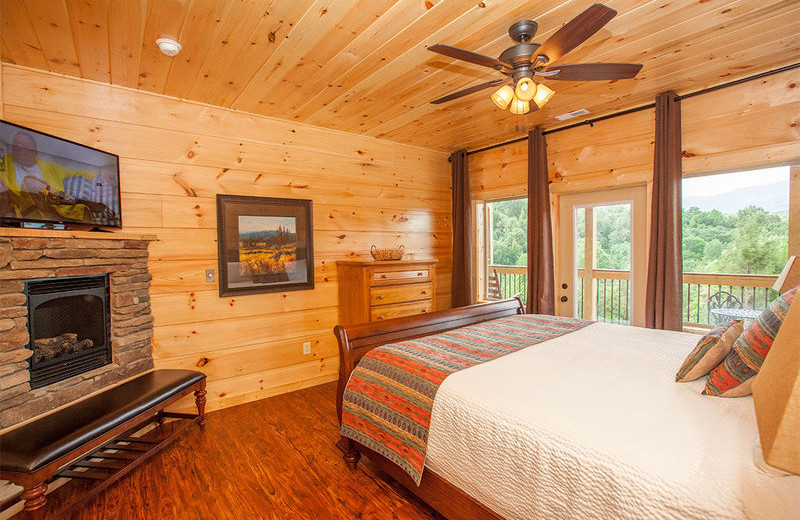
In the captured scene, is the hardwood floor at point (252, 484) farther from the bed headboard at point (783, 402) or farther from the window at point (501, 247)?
the window at point (501, 247)

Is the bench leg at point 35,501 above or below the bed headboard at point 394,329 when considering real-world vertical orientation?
below

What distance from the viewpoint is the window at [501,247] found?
483cm

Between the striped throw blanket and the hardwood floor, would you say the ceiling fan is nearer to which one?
the striped throw blanket

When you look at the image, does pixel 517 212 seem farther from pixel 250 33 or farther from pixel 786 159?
pixel 250 33

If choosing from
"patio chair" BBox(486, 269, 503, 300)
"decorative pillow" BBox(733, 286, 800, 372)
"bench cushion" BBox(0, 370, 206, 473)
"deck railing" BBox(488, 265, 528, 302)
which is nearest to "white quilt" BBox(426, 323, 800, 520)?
"decorative pillow" BBox(733, 286, 800, 372)

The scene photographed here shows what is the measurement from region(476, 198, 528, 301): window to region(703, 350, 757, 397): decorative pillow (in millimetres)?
3070

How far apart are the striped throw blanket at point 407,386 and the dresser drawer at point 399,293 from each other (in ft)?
3.94

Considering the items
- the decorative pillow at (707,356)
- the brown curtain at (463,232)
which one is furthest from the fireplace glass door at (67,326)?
the brown curtain at (463,232)

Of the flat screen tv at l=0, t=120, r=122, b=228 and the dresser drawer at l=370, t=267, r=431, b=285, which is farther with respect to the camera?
the dresser drawer at l=370, t=267, r=431, b=285

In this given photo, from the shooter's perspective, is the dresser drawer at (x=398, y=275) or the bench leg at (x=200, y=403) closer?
the bench leg at (x=200, y=403)

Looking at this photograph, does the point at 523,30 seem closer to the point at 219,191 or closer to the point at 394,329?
the point at 394,329

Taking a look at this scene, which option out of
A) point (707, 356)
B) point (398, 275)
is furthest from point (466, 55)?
point (398, 275)

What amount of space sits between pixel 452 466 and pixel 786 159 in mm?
3201

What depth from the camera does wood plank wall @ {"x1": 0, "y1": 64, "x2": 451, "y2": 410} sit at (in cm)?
264
